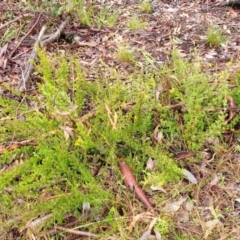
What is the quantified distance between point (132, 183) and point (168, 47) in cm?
137

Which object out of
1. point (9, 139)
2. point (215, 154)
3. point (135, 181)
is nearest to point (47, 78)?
point (9, 139)

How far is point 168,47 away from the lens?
3.08 meters

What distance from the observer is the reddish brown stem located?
204cm

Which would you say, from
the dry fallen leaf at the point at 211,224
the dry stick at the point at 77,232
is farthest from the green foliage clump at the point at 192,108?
the dry stick at the point at 77,232

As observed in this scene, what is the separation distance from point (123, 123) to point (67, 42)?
4.51 ft

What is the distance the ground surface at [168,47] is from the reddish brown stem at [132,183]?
91mm

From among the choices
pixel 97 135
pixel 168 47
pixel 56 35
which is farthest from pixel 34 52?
pixel 97 135

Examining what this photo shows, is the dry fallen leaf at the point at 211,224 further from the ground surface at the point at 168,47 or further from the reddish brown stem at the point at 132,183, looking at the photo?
the reddish brown stem at the point at 132,183

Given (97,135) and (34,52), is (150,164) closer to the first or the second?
(97,135)

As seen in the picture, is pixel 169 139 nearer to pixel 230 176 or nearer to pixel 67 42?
pixel 230 176

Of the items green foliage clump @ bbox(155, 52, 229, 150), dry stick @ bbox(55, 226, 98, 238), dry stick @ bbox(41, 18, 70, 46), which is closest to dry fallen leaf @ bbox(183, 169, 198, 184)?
green foliage clump @ bbox(155, 52, 229, 150)

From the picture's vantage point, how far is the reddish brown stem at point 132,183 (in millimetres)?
2041

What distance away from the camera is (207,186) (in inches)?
83.0

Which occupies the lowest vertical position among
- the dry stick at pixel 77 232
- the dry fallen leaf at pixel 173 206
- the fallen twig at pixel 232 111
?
the dry stick at pixel 77 232
